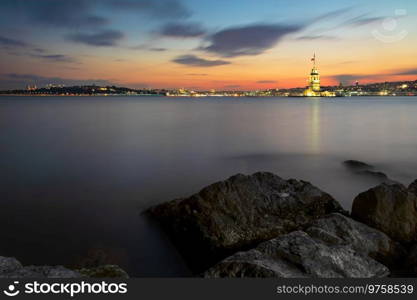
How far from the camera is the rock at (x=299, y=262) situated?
4.02 m

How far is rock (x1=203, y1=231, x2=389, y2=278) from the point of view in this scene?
4.02m

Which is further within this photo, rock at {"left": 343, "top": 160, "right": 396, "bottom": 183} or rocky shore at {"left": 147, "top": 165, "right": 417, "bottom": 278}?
rock at {"left": 343, "top": 160, "right": 396, "bottom": 183}

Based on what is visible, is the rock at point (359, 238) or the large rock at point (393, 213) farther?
the large rock at point (393, 213)

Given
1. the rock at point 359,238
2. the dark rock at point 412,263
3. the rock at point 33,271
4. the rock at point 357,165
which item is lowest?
the rock at point 357,165

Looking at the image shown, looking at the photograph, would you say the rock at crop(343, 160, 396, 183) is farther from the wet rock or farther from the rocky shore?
the wet rock

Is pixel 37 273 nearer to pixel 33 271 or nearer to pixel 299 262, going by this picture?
pixel 33 271

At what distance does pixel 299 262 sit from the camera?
4.22 metres

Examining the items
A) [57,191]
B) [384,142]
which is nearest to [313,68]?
[384,142]

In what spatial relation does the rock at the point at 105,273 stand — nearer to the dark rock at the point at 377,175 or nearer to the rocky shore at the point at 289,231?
the rocky shore at the point at 289,231

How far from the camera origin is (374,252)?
5082 mm

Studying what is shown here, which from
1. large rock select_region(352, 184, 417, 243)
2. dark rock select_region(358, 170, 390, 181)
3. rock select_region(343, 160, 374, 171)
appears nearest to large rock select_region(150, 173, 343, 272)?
large rock select_region(352, 184, 417, 243)

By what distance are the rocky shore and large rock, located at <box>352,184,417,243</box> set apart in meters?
0.02

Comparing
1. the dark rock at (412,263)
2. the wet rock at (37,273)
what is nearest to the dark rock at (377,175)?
the dark rock at (412,263)

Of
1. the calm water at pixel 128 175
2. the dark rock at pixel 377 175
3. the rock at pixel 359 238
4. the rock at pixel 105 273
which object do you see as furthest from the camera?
the dark rock at pixel 377 175
